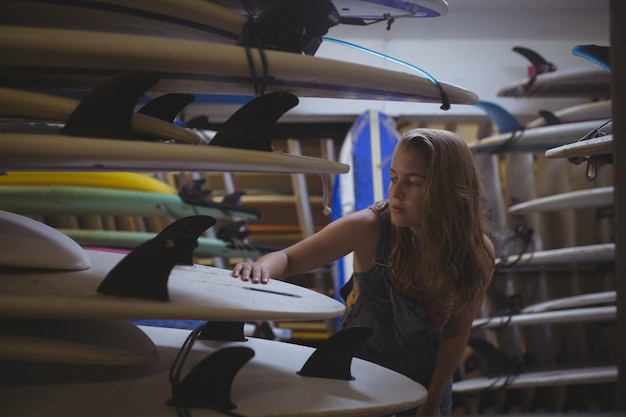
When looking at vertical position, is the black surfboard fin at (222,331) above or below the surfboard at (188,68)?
below

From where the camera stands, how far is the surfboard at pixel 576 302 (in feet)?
10.3

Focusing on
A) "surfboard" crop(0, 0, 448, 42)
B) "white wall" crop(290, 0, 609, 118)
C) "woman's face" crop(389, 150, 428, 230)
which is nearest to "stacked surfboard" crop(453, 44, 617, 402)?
"white wall" crop(290, 0, 609, 118)

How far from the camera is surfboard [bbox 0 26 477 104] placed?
104 centimetres

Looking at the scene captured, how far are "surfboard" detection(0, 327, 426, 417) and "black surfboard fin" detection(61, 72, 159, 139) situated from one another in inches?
15.7

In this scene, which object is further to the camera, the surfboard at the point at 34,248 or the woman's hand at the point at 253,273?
the woman's hand at the point at 253,273

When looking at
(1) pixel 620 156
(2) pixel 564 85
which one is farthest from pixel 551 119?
(1) pixel 620 156

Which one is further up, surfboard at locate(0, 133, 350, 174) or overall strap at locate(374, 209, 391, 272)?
surfboard at locate(0, 133, 350, 174)

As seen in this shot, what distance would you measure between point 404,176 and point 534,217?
7.44 feet


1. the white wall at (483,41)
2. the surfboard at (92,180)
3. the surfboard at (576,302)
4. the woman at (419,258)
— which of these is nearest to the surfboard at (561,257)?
the surfboard at (576,302)

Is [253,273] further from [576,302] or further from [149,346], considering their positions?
[576,302]

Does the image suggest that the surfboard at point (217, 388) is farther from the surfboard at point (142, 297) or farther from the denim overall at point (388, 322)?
the denim overall at point (388, 322)

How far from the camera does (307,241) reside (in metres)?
1.60

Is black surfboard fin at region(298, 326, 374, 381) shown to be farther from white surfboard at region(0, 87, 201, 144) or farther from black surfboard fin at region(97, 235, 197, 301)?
white surfboard at region(0, 87, 201, 144)

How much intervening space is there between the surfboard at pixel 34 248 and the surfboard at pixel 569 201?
7.46 feet
